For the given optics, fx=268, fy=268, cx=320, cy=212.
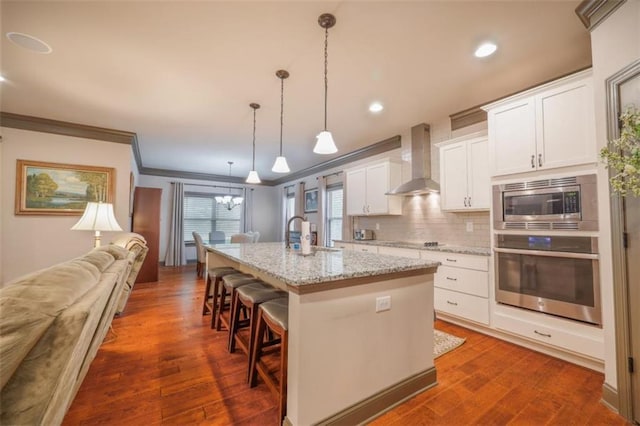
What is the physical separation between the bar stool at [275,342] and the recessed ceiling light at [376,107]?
104 inches

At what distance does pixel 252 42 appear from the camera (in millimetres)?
2230

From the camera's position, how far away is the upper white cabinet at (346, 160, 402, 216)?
14.5ft

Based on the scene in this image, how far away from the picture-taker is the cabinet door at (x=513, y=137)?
8.18ft

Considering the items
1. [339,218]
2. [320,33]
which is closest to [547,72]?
[320,33]

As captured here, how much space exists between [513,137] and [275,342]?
2.88 meters

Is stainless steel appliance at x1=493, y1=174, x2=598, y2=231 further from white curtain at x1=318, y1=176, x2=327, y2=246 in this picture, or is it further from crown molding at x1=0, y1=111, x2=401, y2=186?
white curtain at x1=318, y1=176, x2=327, y2=246

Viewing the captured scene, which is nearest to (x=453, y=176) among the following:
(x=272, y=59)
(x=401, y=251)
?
(x=401, y=251)

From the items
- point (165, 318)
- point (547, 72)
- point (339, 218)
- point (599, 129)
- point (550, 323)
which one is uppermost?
point (547, 72)

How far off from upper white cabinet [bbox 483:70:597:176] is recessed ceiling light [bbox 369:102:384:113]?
1.20 m

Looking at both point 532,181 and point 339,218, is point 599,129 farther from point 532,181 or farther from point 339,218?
point 339,218

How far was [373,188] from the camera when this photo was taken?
15.3 feet

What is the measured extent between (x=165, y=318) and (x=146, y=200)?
10.5ft

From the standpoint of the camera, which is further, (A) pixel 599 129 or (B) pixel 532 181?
(B) pixel 532 181

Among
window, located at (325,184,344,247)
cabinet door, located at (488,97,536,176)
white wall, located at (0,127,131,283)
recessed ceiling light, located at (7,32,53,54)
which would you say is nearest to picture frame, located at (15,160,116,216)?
white wall, located at (0,127,131,283)
